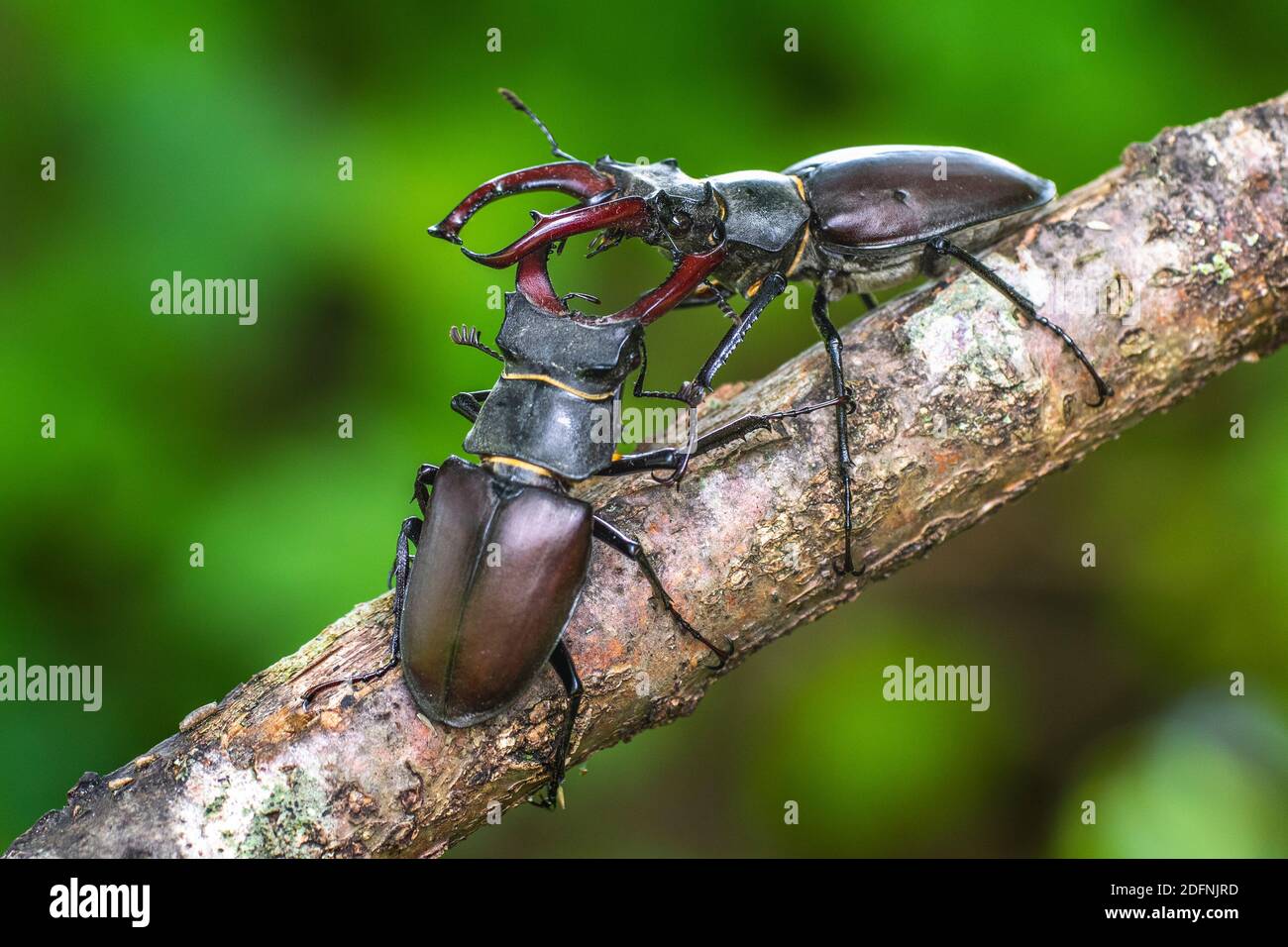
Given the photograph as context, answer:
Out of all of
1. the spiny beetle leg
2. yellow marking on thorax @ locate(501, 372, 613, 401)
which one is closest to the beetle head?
yellow marking on thorax @ locate(501, 372, 613, 401)

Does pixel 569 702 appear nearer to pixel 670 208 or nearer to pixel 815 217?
pixel 670 208

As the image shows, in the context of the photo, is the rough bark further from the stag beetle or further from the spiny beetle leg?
the spiny beetle leg

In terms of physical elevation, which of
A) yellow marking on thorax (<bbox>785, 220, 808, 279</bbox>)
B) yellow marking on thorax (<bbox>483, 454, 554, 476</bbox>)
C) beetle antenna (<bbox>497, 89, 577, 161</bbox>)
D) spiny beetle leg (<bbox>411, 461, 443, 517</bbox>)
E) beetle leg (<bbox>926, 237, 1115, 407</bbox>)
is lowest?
spiny beetle leg (<bbox>411, 461, 443, 517</bbox>)

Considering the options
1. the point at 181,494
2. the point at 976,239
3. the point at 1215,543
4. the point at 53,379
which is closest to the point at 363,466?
the point at 181,494

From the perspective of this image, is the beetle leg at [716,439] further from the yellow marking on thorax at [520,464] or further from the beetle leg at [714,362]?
the yellow marking on thorax at [520,464]

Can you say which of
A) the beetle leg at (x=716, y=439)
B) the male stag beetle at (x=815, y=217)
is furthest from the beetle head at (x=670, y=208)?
the beetle leg at (x=716, y=439)

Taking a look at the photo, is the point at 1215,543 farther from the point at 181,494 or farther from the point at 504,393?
the point at 181,494

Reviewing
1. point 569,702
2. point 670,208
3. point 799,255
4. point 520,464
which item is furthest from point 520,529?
point 799,255
